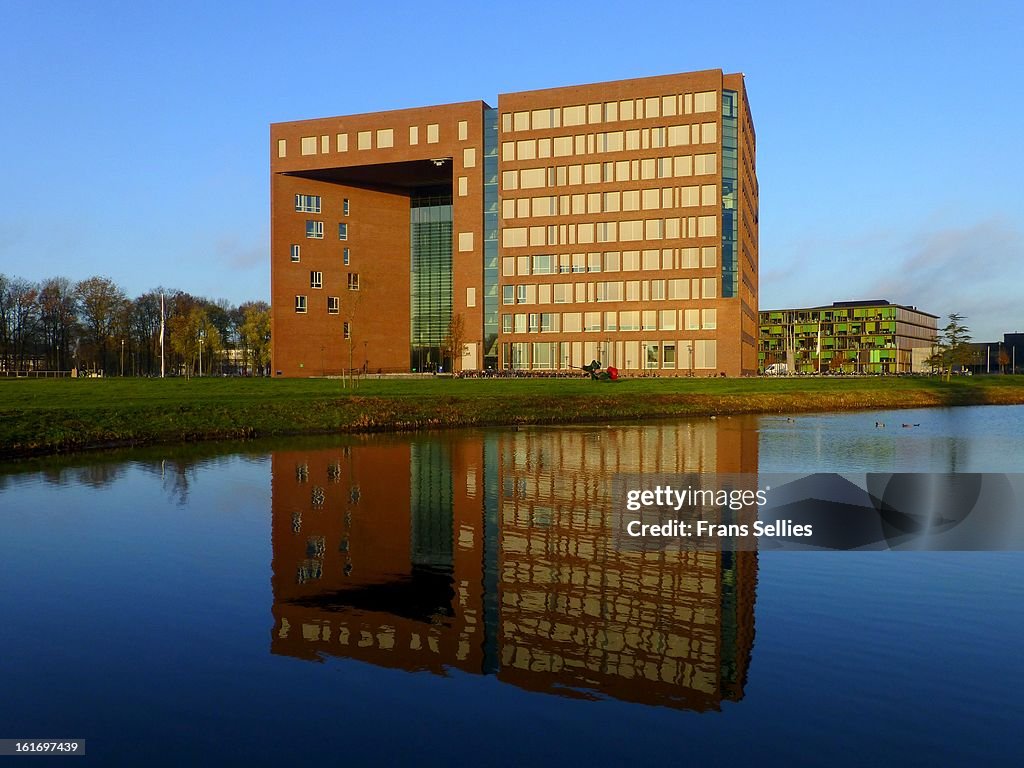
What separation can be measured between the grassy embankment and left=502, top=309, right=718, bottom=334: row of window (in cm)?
3027

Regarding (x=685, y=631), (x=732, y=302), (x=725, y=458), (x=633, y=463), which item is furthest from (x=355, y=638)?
(x=732, y=302)

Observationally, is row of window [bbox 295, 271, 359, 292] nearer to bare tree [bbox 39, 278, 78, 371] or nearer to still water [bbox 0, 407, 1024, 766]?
bare tree [bbox 39, 278, 78, 371]

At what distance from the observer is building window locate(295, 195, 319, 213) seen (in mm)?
112750

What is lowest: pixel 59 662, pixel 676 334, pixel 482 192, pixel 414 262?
pixel 59 662

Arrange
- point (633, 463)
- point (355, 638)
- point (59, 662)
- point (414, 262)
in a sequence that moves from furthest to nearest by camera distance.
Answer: point (414, 262), point (633, 463), point (355, 638), point (59, 662)

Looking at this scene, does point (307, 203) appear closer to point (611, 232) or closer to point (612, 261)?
point (611, 232)

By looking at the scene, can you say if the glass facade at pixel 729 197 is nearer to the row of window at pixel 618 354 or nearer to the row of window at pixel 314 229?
the row of window at pixel 618 354

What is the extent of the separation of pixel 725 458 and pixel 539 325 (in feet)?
272

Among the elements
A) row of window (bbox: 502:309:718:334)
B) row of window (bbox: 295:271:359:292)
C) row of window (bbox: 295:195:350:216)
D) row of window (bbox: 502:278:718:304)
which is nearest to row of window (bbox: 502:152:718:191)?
row of window (bbox: 502:278:718:304)

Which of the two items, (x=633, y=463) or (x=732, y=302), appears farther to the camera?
(x=732, y=302)

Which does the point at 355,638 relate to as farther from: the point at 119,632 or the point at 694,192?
the point at 694,192

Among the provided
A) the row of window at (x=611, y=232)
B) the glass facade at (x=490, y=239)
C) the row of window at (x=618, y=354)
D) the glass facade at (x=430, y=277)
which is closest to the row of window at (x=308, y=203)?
the glass facade at (x=430, y=277)

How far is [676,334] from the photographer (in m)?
104

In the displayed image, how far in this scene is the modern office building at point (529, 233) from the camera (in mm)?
102312
